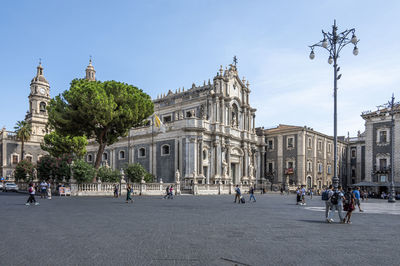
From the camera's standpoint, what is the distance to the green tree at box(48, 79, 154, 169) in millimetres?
32153

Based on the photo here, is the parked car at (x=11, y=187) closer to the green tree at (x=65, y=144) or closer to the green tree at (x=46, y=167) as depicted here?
the green tree at (x=65, y=144)

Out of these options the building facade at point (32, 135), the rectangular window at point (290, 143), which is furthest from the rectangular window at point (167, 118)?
the building facade at point (32, 135)

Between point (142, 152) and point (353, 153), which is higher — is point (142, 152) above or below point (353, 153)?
above

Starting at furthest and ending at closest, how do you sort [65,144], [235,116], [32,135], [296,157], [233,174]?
[32,135], [296,157], [235,116], [233,174], [65,144]

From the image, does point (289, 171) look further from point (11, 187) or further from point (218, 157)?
point (11, 187)

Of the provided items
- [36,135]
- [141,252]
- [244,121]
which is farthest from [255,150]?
[141,252]

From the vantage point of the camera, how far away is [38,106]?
68.3 m

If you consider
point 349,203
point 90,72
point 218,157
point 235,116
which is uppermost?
point 90,72

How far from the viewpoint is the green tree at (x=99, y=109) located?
32153 mm

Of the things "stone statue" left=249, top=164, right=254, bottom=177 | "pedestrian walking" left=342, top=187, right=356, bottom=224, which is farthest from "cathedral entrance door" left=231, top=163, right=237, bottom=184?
"pedestrian walking" left=342, top=187, right=356, bottom=224

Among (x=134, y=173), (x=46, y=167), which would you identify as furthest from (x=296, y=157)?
(x=46, y=167)

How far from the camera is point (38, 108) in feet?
224

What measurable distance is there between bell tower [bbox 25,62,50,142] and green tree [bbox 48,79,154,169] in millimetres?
34623

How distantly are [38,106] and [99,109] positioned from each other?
1678 inches
